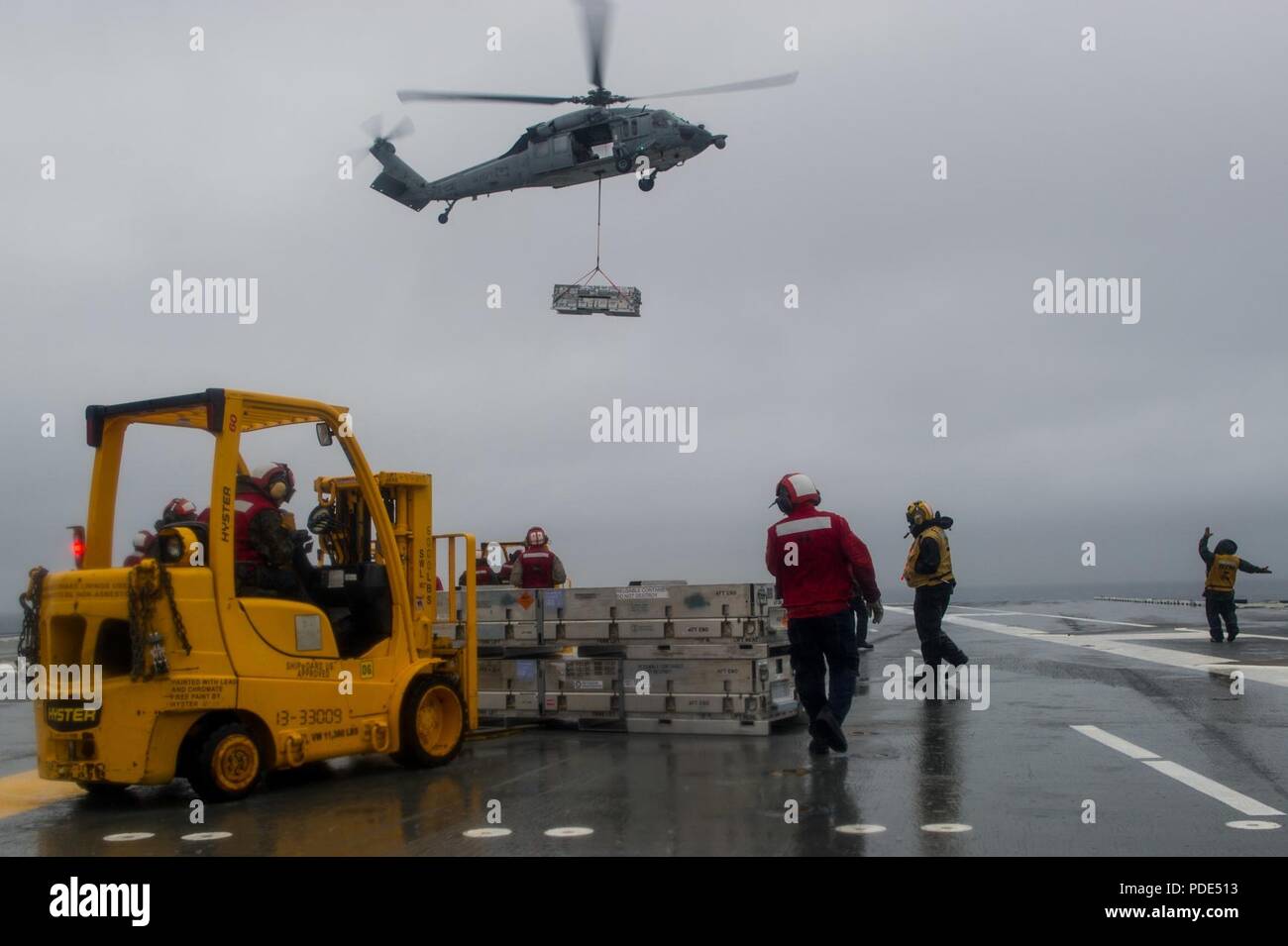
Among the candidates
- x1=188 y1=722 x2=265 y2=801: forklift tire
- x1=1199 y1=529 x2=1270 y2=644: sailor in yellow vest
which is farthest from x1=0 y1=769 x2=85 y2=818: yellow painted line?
Result: x1=1199 y1=529 x2=1270 y2=644: sailor in yellow vest

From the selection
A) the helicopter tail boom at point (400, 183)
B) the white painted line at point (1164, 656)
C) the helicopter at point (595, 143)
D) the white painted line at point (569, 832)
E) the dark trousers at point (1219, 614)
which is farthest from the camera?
the helicopter tail boom at point (400, 183)

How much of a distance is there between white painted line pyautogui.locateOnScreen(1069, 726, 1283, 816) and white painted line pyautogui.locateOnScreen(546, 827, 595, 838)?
138 inches

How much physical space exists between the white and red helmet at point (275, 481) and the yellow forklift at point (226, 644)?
0.36m

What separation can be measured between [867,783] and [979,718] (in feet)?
10.8

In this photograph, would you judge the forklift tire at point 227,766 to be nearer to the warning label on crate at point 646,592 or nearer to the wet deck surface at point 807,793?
the wet deck surface at point 807,793

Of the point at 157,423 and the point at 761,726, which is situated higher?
the point at 157,423

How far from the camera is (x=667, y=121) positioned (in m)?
24.4

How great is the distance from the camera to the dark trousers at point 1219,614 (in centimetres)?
1870


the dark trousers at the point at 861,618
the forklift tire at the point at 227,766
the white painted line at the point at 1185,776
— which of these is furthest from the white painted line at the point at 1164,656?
the forklift tire at the point at 227,766

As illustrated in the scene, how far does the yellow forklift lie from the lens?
7324 mm

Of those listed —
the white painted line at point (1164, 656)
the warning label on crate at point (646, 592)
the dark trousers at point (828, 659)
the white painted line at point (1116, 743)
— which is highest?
the warning label on crate at point (646, 592)

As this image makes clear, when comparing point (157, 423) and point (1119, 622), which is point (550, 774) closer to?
point (157, 423)

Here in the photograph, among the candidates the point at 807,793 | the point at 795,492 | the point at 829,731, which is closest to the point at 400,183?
the point at 795,492
